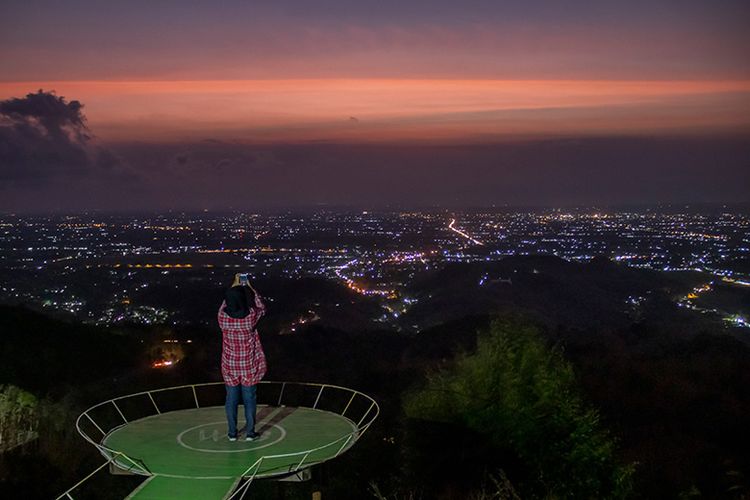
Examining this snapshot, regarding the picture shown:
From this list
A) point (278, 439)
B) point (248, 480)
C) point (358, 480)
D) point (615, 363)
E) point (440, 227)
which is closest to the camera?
point (248, 480)

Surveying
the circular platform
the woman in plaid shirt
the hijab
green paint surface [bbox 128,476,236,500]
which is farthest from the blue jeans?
green paint surface [bbox 128,476,236,500]

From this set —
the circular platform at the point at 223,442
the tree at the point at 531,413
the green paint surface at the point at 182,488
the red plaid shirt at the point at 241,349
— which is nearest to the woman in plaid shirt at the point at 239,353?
the red plaid shirt at the point at 241,349

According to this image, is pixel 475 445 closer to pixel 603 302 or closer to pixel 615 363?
pixel 615 363

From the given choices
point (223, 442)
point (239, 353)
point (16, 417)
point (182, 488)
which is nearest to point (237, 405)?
point (223, 442)

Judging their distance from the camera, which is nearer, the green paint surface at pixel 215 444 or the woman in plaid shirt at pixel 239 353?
the green paint surface at pixel 215 444

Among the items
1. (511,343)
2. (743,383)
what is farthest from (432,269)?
(511,343)

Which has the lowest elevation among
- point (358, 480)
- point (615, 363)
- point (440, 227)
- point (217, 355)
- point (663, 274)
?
point (440, 227)

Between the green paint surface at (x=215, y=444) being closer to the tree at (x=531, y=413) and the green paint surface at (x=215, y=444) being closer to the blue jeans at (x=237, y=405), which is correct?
the blue jeans at (x=237, y=405)
